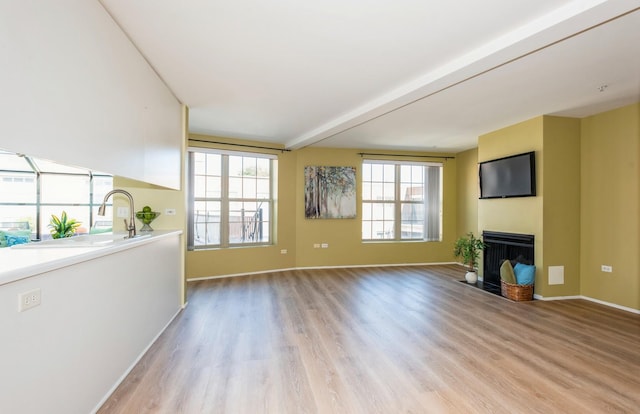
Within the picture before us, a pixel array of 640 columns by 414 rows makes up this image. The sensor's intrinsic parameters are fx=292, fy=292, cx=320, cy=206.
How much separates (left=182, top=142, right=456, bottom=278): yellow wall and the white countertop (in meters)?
3.53

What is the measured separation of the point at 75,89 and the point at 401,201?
6095 mm

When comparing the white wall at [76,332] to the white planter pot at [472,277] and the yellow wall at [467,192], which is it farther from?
the yellow wall at [467,192]

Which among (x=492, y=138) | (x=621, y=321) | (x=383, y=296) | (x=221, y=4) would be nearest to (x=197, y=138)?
(x=221, y=4)

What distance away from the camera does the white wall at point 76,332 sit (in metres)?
1.21

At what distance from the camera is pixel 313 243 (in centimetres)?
612

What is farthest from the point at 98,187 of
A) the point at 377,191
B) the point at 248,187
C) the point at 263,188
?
the point at 377,191

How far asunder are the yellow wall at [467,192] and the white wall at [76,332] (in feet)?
19.9

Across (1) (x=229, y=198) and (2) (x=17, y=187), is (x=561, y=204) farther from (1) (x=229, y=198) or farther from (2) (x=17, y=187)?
(2) (x=17, y=187)

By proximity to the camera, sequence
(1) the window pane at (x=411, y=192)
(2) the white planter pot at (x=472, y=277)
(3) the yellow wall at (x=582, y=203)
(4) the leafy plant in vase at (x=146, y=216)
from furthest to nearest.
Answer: (1) the window pane at (x=411, y=192), (2) the white planter pot at (x=472, y=277), (3) the yellow wall at (x=582, y=203), (4) the leafy plant in vase at (x=146, y=216)

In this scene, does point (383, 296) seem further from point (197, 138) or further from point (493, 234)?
point (197, 138)

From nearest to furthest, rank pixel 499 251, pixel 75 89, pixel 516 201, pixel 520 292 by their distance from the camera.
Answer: pixel 75 89 < pixel 520 292 < pixel 516 201 < pixel 499 251

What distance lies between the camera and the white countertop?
1.18m

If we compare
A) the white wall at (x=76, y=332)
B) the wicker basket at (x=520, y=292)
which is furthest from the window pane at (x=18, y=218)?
the wicker basket at (x=520, y=292)

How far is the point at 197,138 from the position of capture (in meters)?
5.04
